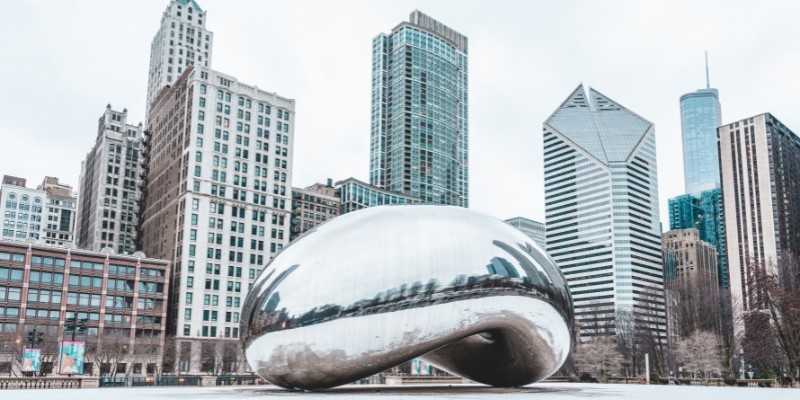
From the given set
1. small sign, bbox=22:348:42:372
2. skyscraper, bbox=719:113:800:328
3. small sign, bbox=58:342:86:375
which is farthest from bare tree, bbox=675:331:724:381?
skyscraper, bbox=719:113:800:328

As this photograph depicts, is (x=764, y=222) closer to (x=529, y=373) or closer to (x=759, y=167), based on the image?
(x=759, y=167)

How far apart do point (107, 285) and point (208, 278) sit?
12.9 meters

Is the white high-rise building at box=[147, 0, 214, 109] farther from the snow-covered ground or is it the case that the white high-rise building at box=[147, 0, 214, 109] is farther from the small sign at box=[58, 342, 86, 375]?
the snow-covered ground

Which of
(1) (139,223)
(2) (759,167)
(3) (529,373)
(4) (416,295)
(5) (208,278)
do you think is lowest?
(3) (529,373)

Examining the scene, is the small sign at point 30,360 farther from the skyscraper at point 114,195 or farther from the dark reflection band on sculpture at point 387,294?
the skyscraper at point 114,195

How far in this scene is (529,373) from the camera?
2634cm

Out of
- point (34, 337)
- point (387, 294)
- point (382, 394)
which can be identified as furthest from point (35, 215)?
point (387, 294)

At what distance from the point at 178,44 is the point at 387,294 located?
5944 inches

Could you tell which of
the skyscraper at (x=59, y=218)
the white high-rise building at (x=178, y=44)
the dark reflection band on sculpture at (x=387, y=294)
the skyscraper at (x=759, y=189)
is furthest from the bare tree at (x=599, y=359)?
the skyscraper at (x=59, y=218)

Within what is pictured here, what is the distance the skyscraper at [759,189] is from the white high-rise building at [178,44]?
124700mm

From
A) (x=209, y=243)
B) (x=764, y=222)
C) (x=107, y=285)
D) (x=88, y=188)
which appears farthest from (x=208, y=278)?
(x=764, y=222)

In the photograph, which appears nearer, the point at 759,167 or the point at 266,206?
the point at 266,206

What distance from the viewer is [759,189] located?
165 metres

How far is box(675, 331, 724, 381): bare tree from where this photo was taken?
59750 mm
